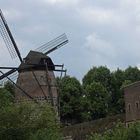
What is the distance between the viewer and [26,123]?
49.2m

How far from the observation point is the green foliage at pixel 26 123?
47.3m

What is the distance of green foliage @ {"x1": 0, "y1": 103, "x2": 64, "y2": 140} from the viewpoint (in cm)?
4730

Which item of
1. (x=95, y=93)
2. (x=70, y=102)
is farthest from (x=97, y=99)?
(x=70, y=102)

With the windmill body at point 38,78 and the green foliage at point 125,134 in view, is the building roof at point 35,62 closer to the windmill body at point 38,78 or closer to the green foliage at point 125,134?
the windmill body at point 38,78

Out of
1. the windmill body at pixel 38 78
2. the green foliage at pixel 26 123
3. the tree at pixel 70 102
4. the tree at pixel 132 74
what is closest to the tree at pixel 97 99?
the tree at pixel 70 102

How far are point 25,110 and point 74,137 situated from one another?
32.6 m

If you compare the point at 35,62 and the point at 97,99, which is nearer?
the point at 35,62

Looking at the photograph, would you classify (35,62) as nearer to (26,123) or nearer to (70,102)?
(26,123)

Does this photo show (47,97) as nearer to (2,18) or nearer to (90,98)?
(2,18)

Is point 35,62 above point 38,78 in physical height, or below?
above

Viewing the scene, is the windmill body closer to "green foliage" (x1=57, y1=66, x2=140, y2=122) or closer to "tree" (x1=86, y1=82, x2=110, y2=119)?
"green foliage" (x1=57, y1=66, x2=140, y2=122)

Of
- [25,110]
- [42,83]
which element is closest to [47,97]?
[42,83]

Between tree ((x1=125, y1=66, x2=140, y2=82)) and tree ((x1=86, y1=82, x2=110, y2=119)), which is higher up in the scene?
tree ((x1=125, y1=66, x2=140, y2=82))

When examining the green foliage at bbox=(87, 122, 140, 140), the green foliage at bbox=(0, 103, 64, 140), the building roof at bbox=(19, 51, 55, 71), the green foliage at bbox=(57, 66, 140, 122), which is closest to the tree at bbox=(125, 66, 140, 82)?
the green foliage at bbox=(57, 66, 140, 122)
